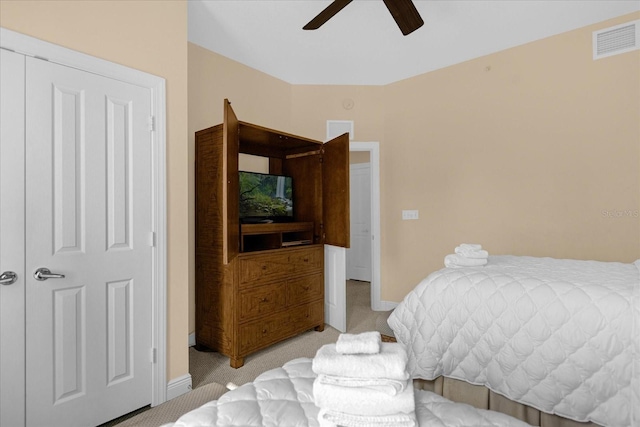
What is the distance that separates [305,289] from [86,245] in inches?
75.7

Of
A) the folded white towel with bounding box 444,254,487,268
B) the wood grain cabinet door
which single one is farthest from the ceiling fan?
the folded white towel with bounding box 444,254,487,268

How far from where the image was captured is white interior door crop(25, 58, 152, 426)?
5.70 feet

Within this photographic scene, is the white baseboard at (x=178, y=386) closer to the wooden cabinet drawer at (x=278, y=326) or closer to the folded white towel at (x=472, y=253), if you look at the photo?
the wooden cabinet drawer at (x=278, y=326)

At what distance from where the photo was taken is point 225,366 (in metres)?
2.75

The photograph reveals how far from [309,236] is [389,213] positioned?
113cm

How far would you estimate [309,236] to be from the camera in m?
3.73

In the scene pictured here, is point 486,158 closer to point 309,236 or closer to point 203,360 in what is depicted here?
point 309,236

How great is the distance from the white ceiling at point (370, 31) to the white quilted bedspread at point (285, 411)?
2.72 metres

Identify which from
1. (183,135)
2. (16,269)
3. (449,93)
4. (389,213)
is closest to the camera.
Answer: (16,269)

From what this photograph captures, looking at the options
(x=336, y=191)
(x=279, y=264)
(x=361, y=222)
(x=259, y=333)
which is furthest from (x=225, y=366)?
(x=361, y=222)

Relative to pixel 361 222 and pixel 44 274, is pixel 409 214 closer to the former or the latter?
pixel 361 222

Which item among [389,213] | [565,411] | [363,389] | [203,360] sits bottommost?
Answer: [203,360]

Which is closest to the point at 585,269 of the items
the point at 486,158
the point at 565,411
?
the point at 565,411

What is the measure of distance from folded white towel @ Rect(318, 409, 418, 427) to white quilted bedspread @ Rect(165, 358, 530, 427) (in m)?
0.05
